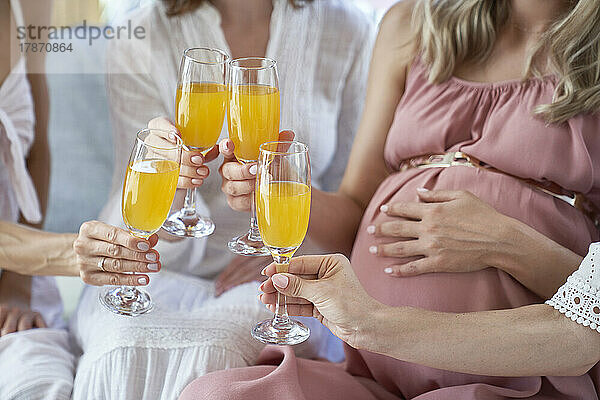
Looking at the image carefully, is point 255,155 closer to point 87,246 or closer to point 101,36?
point 87,246

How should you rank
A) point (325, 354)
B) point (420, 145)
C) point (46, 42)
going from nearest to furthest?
point (420, 145)
point (325, 354)
point (46, 42)

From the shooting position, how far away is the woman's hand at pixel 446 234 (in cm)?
156

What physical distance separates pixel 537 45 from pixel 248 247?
2.70ft

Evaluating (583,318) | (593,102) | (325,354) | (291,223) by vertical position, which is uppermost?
(593,102)

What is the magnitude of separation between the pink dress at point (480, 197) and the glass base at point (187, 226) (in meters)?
0.30

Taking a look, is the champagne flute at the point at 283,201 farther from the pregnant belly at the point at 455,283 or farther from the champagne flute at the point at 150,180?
the pregnant belly at the point at 455,283

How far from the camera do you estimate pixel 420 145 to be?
179 cm

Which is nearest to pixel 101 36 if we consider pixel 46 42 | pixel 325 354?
pixel 46 42

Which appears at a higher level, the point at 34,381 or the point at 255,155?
the point at 255,155

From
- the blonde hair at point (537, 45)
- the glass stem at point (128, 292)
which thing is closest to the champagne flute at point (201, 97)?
the glass stem at point (128, 292)

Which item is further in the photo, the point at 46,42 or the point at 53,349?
the point at 46,42

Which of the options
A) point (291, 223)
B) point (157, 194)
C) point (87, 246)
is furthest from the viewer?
point (87, 246)

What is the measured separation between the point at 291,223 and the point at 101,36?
4.74ft

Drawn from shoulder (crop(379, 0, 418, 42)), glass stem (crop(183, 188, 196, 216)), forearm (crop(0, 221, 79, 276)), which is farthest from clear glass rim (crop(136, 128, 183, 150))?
shoulder (crop(379, 0, 418, 42))
